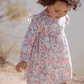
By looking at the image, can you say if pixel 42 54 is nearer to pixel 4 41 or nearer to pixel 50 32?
pixel 50 32

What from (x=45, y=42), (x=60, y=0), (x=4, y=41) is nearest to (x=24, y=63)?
(x=45, y=42)

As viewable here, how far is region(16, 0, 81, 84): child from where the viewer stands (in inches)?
44.4

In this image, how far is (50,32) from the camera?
1.17 m

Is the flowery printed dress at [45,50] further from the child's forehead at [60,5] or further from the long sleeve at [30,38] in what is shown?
the child's forehead at [60,5]

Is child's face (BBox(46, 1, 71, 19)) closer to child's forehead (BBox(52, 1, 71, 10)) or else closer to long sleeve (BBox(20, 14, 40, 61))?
child's forehead (BBox(52, 1, 71, 10))

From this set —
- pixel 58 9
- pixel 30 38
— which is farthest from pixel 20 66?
pixel 58 9

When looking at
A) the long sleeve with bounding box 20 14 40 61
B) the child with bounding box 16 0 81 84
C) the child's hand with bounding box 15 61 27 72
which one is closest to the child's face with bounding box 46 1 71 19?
the child with bounding box 16 0 81 84

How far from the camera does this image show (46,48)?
1159mm

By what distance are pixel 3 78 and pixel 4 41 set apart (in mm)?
815

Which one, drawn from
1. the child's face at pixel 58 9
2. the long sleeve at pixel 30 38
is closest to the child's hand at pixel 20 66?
the long sleeve at pixel 30 38

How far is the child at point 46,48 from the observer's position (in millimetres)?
1128

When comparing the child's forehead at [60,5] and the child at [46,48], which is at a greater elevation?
the child's forehead at [60,5]

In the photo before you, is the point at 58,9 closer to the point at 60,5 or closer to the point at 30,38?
the point at 60,5

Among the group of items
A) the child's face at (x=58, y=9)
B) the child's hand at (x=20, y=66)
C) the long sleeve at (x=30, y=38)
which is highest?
the child's face at (x=58, y=9)
